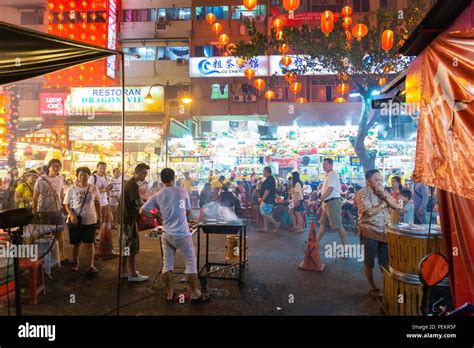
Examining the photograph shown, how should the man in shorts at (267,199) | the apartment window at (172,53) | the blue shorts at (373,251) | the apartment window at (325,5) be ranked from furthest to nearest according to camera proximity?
the apartment window at (172,53) < the apartment window at (325,5) < the man in shorts at (267,199) < the blue shorts at (373,251)

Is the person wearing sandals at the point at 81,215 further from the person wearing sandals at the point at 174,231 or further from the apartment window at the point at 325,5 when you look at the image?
the apartment window at the point at 325,5

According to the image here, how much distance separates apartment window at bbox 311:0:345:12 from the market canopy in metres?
Result: 20.6

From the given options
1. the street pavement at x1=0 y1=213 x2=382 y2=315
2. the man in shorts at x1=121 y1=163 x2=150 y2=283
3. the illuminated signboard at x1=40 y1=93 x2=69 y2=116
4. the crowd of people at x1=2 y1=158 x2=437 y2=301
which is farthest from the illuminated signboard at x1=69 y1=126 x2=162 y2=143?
the man in shorts at x1=121 y1=163 x2=150 y2=283

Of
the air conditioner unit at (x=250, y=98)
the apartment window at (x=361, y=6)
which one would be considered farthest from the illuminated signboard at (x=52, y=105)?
the apartment window at (x=361, y=6)

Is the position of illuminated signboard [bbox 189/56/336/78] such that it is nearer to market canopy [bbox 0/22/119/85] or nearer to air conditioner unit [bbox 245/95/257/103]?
air conditioner unit [bbox 245/95/257/103]

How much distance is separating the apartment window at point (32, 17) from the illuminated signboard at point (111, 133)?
16.3 m

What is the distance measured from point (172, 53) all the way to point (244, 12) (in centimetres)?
587

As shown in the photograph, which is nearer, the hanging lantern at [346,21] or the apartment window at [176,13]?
the hanging lantern at [346,21]

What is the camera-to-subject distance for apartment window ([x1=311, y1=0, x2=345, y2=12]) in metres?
20.5

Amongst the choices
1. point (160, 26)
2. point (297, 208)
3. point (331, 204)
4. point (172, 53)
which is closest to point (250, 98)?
point (172, 53)

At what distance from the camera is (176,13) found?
2295cm

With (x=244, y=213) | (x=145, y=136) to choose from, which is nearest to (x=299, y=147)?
(x=244, y=213)

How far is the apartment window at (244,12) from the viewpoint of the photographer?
21.5 meters
